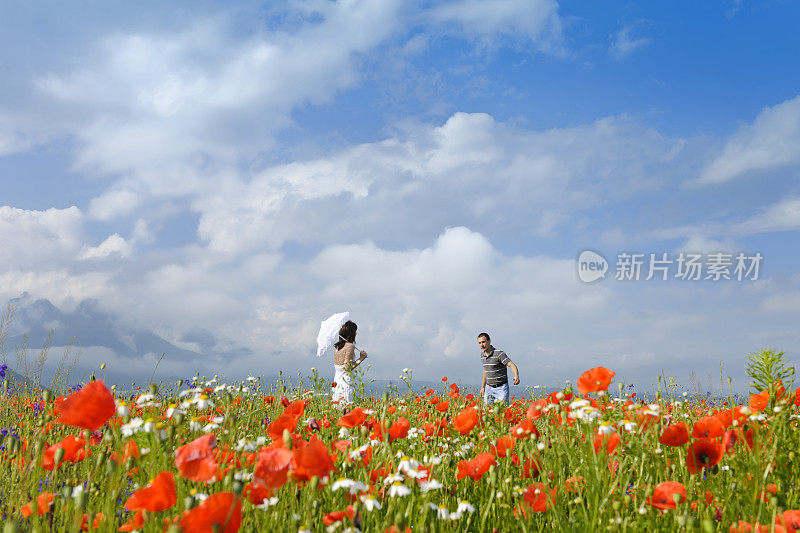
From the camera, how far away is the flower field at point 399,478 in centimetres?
194

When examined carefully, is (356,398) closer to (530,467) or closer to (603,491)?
(530,467)

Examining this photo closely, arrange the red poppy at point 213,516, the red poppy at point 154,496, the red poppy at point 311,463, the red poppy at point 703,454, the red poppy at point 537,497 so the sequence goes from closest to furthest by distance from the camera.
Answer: the red poppy at point 213,516 < the red poppy at point 154,496 < the red poppy at point 311,463 < the red poppy at point 537,497 < the red poppy at point 703,454

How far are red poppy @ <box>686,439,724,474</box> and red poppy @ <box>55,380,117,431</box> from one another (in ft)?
8.77

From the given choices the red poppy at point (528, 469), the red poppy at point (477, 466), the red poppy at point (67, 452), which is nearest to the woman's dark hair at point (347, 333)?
the red poppy at point (528, 469)

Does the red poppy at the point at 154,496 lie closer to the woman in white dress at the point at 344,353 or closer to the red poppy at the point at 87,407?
the red poppy at the point at 87,407

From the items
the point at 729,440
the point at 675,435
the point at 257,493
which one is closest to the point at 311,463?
the point at 257,493

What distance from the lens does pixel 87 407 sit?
6.81 ft

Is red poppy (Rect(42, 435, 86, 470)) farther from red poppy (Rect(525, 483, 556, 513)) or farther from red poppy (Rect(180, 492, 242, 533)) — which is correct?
red poppy (Rect(525, 483, 556, 513))

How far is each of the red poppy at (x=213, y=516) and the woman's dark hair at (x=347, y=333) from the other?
9.02m

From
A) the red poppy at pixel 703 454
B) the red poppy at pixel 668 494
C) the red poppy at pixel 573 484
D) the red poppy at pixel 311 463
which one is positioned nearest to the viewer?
the red poppy at pixel 311 463

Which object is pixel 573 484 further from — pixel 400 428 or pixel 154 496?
pixel 154 496

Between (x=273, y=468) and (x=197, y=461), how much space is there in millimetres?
277

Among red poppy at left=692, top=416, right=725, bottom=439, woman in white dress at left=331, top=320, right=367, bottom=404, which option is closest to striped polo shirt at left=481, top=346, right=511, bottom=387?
woman in white dress at left=331, top=320, right=367, bottom=404

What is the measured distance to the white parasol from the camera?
36.3ft
